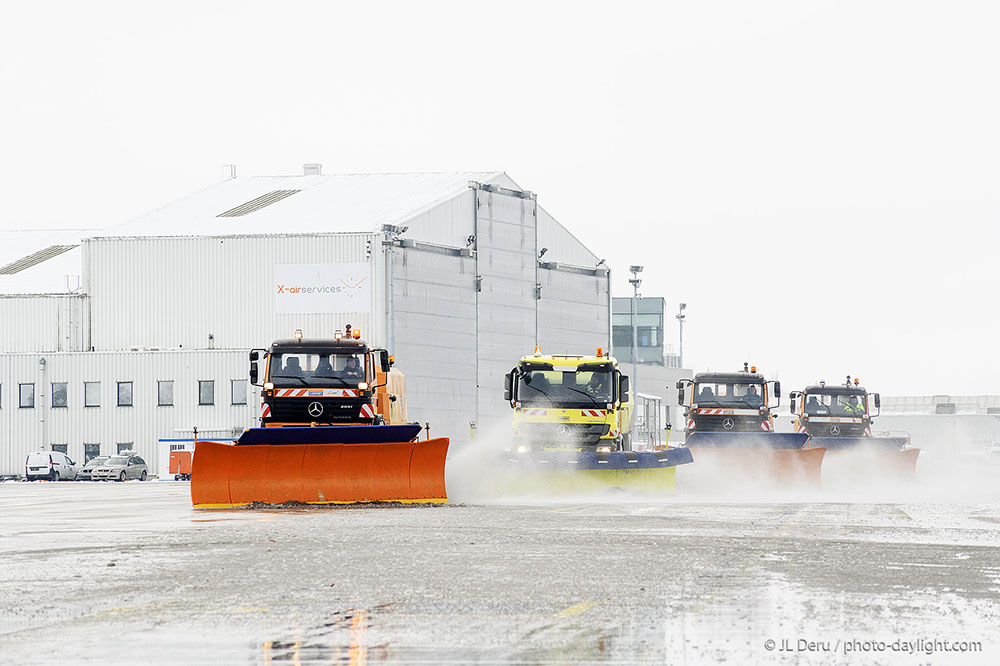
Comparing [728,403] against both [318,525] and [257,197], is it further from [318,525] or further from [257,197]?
[257,197]

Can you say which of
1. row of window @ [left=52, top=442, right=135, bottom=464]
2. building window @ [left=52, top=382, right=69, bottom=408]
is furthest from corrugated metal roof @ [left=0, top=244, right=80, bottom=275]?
row of window @ [left=52, top=442, right=135, bottom=464]

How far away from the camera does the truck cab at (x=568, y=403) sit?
27641mm

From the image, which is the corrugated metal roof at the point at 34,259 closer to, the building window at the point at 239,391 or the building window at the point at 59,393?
the building window at the point at 59,393

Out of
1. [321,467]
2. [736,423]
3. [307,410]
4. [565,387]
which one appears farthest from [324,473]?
[736,423]

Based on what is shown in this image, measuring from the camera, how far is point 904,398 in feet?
444

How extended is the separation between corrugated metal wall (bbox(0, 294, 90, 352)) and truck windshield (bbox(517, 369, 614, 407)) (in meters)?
42.7

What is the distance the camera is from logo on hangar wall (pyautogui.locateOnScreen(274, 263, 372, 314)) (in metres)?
62.9

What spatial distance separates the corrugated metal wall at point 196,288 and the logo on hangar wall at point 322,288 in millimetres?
301

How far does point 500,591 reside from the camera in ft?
34.7

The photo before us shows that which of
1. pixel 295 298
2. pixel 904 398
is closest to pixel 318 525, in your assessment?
pixel 295 298

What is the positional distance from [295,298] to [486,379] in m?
9.52

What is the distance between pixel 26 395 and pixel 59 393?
153 centimetres

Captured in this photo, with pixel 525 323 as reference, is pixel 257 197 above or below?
above

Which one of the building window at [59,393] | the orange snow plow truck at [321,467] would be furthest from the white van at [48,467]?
the orange snow plow truck at [321,467]
